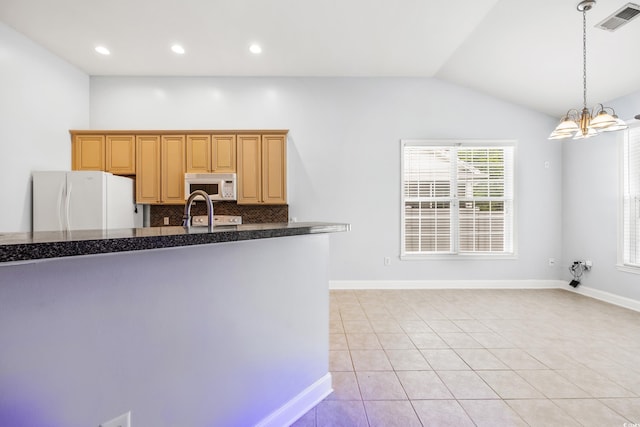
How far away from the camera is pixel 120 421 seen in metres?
0.98

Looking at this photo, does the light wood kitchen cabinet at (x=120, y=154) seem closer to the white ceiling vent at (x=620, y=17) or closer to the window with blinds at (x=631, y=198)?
the white ceiling vent at (x=620, y=17)

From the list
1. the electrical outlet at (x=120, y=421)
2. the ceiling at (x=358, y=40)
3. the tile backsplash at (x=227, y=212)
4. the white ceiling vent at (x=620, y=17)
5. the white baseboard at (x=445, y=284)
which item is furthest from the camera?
the white baseboard at (x=445, y=284)

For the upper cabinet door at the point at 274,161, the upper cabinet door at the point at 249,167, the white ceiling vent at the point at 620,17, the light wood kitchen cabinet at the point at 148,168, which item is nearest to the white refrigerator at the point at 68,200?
the light wood kitchen cabinet at the point at 148,168

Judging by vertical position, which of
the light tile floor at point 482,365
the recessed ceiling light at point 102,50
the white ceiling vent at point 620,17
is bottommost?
the light tile floor at point 482,365

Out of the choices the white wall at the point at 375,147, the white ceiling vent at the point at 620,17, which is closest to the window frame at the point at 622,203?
the white wall at the point at 375,147

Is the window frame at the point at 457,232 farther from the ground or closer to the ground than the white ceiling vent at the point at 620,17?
closer to the ground

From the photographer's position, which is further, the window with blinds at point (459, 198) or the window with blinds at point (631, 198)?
the window with blinds at point (459, 198)

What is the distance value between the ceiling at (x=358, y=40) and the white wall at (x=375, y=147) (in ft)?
0.89

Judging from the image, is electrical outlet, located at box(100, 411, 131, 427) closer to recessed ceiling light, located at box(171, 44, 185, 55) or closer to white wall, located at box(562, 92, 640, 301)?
recessed ceiling light, located at box(171, 44, 185, 55)

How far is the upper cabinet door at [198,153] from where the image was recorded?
4.14m

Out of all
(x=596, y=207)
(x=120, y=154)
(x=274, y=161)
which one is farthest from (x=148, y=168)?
(x=596, y=207)

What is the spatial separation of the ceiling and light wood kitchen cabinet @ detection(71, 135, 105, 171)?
1058 mm

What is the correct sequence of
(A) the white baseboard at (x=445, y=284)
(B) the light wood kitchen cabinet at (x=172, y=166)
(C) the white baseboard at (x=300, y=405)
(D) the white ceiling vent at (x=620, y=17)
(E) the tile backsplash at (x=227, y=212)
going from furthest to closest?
(A) the white baseboard at (x=445, y=284) → (E) the tile backsplash at (x=227, y=212) → (B) the light wood kitchen cabinet at (x=172, y=166) → (D) the white ceiling vent at (x=620, y=17) → (C) the white baseboard at (x=300, y=405)

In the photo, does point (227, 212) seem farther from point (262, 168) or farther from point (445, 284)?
point (445, 284)
